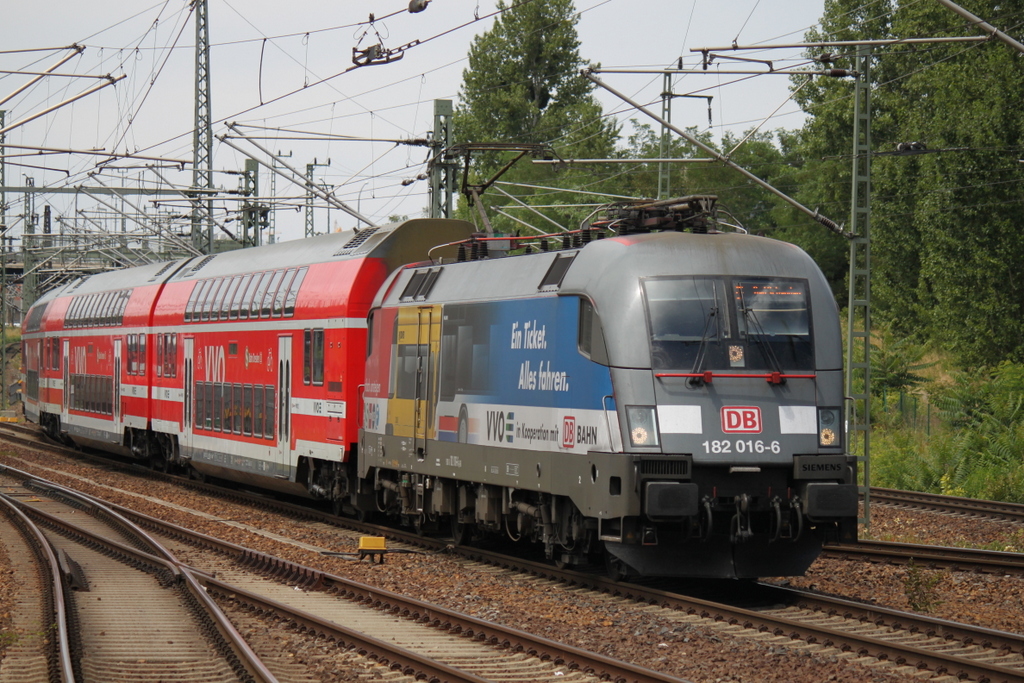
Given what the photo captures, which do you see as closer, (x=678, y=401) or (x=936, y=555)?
(x=678, y=401)

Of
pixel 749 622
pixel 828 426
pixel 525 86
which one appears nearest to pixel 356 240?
pixel 828 426

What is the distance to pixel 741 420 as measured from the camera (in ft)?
38.9

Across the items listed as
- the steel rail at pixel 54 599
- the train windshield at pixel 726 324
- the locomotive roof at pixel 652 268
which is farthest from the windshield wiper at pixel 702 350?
the steel rail at pixel 54 599

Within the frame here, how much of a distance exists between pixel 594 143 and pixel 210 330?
40073mm

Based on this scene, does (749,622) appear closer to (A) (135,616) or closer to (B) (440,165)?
(A) (135,616)

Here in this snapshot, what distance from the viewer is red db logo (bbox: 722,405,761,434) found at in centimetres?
1181

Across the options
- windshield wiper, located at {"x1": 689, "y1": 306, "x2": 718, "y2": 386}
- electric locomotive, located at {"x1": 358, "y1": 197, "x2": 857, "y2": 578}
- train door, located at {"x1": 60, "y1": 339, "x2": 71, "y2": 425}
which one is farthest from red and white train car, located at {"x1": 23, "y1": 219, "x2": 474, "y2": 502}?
windshield wiper, located at {"x1": 689, "y1": 306, "x2": 718, "y2": 386}

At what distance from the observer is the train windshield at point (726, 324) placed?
11.9 metres

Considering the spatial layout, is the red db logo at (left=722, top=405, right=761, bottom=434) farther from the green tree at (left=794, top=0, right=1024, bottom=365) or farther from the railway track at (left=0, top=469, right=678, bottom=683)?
the green tree at (left=794, top=0, right=1024, bottom=365)

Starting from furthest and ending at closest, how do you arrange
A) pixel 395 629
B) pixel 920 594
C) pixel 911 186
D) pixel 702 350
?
1. pixel 911 186
2. pixel 702 350
3. pixel 920 594
4. pixel 395 629

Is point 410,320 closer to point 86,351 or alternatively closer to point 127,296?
point 127,296

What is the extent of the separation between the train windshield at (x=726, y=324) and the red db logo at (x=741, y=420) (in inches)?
15.7

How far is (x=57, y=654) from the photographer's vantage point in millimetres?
9789

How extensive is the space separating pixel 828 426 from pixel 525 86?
56.5m
